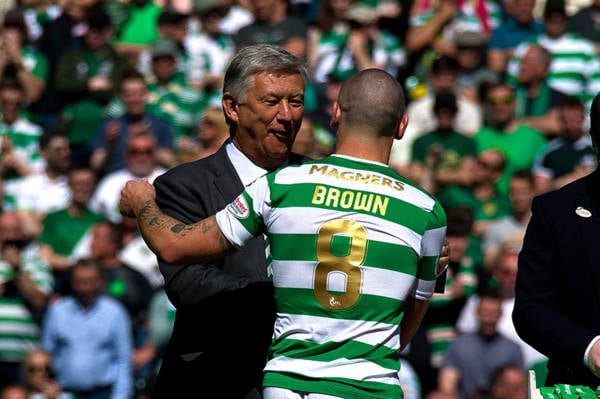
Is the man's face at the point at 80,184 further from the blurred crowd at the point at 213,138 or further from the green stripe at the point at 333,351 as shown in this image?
the green stripe at the point at 333,351

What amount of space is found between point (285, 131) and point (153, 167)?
749 centimetres

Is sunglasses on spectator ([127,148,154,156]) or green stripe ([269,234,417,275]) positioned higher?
sunglasses on spectator ([127,148,154,156])

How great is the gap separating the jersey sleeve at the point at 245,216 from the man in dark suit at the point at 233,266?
0.38 m

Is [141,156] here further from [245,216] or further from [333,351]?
[333,351]

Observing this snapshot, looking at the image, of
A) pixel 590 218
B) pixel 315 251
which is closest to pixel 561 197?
pixel 590 218

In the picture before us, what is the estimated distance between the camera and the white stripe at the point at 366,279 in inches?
189

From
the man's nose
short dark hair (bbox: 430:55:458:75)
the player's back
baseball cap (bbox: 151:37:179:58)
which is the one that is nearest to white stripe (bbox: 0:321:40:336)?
baseball cap (bbox: 151:37:179:58)

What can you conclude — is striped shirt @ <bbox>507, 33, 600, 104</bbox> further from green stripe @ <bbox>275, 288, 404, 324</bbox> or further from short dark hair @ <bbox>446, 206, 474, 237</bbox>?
green stripe @ <bbox>275, 288, 404, 324</bbox>

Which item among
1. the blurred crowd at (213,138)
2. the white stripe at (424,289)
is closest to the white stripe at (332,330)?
the white stripe at (424,289)

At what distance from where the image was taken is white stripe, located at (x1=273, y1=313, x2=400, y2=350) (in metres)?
4.79

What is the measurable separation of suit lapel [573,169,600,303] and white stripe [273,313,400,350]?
0.86 meters

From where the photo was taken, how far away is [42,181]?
13938 mm

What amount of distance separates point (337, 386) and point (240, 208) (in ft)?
2.24

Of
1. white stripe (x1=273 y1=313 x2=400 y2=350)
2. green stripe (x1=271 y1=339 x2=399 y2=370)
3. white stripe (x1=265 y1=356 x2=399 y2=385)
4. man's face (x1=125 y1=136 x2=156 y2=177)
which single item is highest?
man's face (x1=125 y1=136 x2=156 y2=177)
